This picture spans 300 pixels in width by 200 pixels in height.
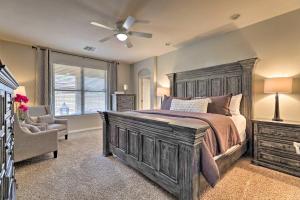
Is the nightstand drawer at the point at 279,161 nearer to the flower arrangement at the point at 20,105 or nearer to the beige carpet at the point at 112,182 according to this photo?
the beige carpet at the point at 112,182

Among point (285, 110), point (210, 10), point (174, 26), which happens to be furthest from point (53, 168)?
point (285, 110)

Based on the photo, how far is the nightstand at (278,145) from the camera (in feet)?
7.72

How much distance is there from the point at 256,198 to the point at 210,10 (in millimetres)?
2798

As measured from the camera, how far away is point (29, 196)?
6.22 feet

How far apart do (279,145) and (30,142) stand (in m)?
4.11

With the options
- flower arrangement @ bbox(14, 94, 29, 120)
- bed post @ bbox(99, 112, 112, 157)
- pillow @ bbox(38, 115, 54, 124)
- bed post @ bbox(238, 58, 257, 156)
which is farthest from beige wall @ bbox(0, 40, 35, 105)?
bed post @ bbox(238, 58, 257, 156)

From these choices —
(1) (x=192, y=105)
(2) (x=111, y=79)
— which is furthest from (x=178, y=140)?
(2) (x=111, y=79)

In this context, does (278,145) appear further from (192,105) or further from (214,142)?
(192,105)

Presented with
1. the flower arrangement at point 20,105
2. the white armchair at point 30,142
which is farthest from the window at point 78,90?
the white armchair at point 30,142

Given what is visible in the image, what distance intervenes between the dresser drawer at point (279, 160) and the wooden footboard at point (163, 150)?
1684 millimetres

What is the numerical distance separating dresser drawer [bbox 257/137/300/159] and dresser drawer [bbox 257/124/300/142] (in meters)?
0.08

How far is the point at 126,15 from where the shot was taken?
111 inches

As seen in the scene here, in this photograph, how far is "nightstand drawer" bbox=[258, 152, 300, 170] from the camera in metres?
2.36

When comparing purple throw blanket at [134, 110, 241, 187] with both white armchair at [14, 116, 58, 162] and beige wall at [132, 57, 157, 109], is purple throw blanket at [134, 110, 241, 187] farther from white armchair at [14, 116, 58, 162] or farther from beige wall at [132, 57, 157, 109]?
beige wall at [132, 57, 157, 109]
